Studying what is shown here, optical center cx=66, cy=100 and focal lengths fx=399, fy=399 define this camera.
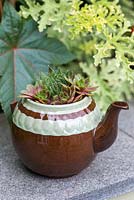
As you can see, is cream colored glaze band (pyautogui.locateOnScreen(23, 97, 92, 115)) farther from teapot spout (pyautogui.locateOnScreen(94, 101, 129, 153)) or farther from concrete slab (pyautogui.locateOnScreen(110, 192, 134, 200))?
concrete slab (pyautogui.locateOnScreen(110, 192, 134, 200))

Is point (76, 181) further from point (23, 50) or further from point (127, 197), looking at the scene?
point (23, 50)

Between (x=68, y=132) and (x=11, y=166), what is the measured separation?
160 millimetres

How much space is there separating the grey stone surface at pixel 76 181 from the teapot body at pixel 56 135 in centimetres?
3

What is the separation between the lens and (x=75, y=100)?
25.2 inches

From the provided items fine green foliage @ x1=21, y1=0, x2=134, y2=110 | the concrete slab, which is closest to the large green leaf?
fine green foliage @ x1=21, y1=0, x2=134, y2=110

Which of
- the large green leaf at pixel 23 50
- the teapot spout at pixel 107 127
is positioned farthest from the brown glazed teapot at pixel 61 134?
the large green leaf at pixel 23 50

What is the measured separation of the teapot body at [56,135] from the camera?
616 mm

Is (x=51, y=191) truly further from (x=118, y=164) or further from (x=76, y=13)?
(x=76, y=13)

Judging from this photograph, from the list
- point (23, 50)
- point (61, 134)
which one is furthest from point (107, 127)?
point (23, 50)

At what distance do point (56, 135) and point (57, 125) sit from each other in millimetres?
16

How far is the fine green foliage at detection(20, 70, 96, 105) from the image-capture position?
639 mm

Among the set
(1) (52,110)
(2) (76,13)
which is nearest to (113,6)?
(2) (76,13)

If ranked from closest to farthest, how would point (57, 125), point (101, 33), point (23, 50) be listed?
point (57, 125)
point (23, 50)
point (101, 33)

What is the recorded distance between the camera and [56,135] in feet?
2.02
